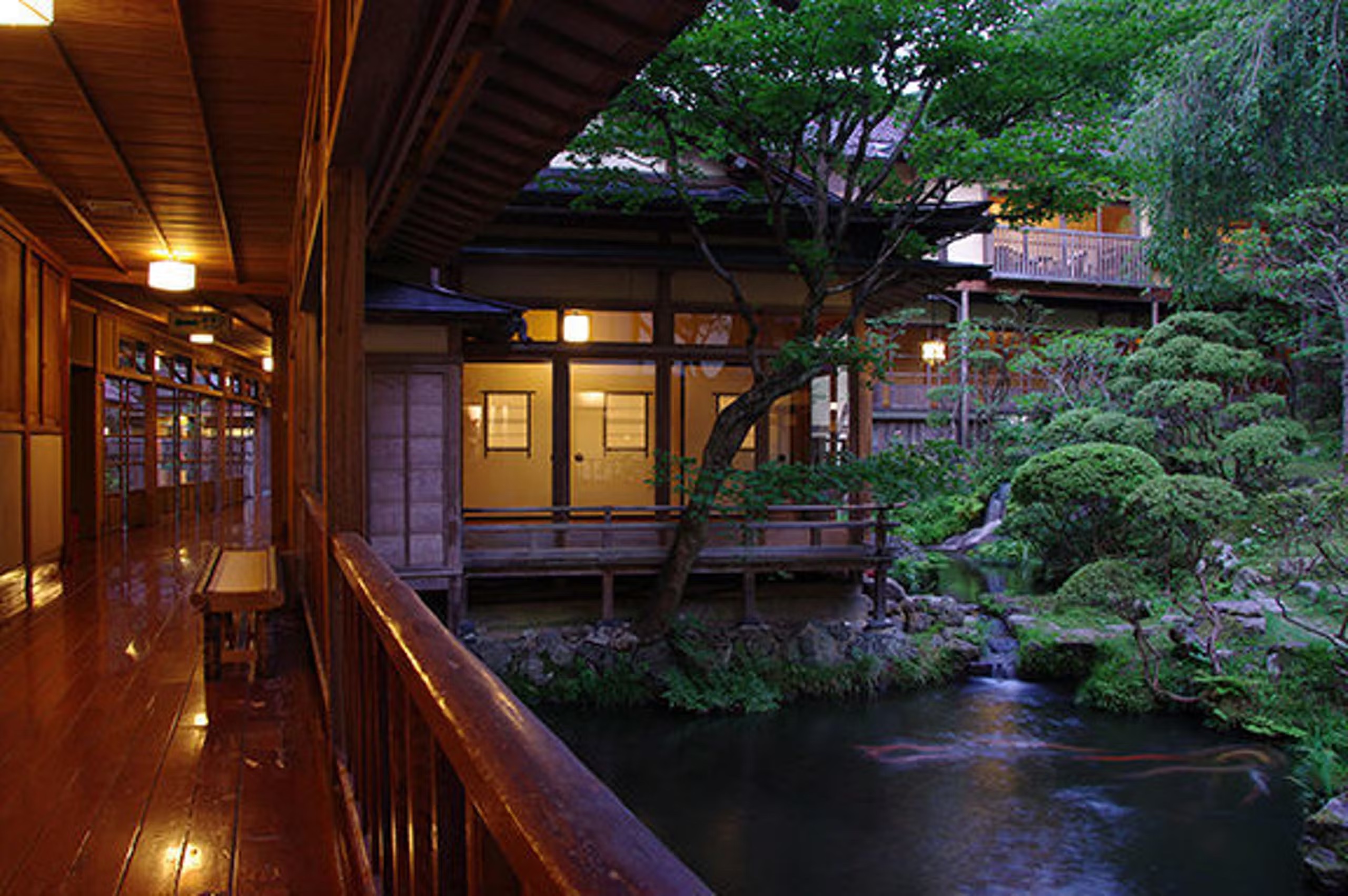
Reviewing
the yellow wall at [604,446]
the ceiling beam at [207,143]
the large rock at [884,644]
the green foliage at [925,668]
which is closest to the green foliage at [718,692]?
the large rock at [884,644]

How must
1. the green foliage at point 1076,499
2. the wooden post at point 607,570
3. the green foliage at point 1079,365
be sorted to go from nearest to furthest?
the wooden post at point 607,570 < the green foliage at point 1076,499 < the green foliage at point 1079,365

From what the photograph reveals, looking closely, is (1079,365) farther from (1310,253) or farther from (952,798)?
(952,798)

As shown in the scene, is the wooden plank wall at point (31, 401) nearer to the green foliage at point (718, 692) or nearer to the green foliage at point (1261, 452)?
the green foliage at point (718, 692)

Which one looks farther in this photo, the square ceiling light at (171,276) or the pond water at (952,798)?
the square ceiling light at (171,276)

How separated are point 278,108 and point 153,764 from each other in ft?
10.0

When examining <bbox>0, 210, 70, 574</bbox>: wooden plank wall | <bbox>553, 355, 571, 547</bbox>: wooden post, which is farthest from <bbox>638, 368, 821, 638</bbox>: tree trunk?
<bbox>0, 210, 70, 574</bbox>: wooden plank wall

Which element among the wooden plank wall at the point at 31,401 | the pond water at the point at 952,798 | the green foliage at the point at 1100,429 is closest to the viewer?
the pond water at the point at 952,798

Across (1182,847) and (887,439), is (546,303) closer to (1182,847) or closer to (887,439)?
(1182,847)

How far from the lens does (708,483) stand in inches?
343

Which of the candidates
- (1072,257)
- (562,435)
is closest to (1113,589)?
(562,435)

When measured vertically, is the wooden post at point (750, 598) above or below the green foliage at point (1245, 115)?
below

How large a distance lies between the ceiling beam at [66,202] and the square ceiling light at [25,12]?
1.94m

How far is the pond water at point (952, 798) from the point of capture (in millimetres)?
6562

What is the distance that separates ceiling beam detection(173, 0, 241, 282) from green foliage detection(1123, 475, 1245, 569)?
9.61 m
